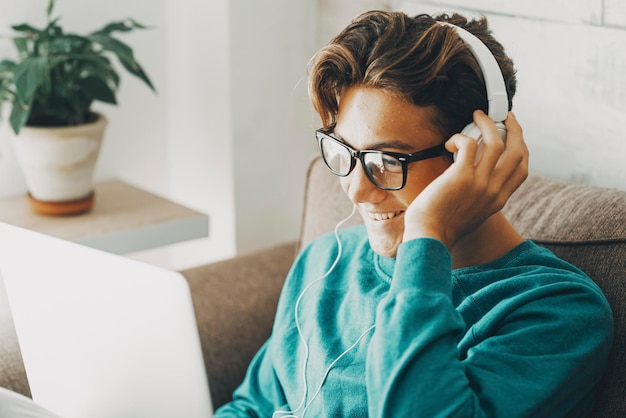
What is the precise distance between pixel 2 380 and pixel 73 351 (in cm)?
45

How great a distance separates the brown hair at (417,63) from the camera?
101cm

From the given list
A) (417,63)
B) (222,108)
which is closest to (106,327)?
(417,63)

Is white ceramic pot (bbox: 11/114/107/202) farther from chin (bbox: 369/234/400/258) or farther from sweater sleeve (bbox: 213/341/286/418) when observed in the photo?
chin (bbox: 369/234/400/258)

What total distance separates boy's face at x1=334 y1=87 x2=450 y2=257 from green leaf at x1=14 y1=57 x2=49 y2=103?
0.92 m

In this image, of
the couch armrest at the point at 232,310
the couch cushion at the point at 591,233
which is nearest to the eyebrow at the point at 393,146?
the couch cushion at the point at 591,233

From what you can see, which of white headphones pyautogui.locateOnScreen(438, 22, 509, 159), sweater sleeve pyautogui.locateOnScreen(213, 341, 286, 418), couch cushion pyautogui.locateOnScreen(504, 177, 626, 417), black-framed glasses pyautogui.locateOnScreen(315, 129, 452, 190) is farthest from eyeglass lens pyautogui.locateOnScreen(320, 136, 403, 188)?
sweater sleeve pyautogui.locateOnScreen(213, 341, 286, 418)

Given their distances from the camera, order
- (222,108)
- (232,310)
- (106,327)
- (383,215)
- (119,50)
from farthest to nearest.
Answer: (222,108), (119,50), (232,310), (383,215), (106,327)

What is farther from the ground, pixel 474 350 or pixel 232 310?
pixel 474 350

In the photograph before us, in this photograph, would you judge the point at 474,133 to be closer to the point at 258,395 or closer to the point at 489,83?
the point at 489,83

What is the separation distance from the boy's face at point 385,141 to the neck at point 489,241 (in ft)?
0.32

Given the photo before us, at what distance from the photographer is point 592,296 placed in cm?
99

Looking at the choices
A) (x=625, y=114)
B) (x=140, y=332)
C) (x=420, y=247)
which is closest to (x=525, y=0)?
(x=625, y=114)

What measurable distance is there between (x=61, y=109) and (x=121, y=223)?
312 millimetres

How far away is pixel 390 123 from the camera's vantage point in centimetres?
104
